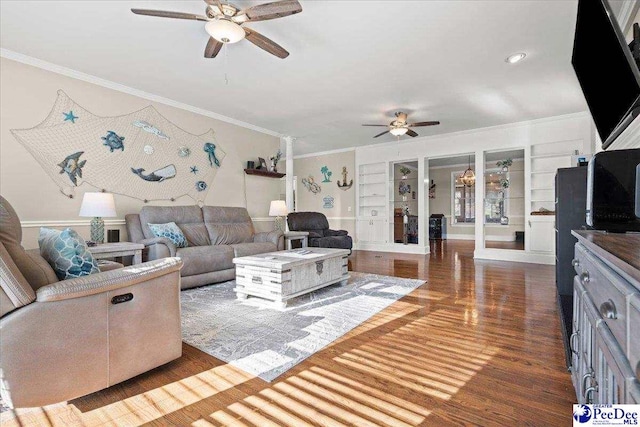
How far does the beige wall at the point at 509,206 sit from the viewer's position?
8945 millimetres

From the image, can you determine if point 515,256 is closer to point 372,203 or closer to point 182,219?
point 372,203

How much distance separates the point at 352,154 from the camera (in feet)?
27.0

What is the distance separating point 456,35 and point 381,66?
881 millimetres

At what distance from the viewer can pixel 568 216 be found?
2.84 metres

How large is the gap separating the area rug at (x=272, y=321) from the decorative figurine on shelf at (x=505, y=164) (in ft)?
22.0

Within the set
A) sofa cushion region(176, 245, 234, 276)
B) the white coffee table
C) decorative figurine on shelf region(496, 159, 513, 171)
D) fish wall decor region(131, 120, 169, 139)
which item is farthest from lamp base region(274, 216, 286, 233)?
decorative figurine on shelf region(496, 159, 513, 171)

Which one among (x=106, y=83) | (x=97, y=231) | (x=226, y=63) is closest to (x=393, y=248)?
(x=226, y=63)

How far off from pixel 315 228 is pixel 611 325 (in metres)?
5.89

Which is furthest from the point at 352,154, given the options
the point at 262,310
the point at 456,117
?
the point at 262,310

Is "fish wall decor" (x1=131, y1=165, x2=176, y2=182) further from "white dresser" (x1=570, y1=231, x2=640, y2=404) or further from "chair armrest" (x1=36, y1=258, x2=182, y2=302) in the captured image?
"white dresser" (x1=570, y1=231, x2=640, y2=404)

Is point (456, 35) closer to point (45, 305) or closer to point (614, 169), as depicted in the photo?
point (614, 169)

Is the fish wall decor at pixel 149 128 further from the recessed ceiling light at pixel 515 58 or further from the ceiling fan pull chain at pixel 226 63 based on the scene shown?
the recessed ceiling light at pixel 515 58

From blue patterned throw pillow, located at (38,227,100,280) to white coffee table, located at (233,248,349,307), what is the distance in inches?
60.5

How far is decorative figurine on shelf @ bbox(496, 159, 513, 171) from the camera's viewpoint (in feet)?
28.3
